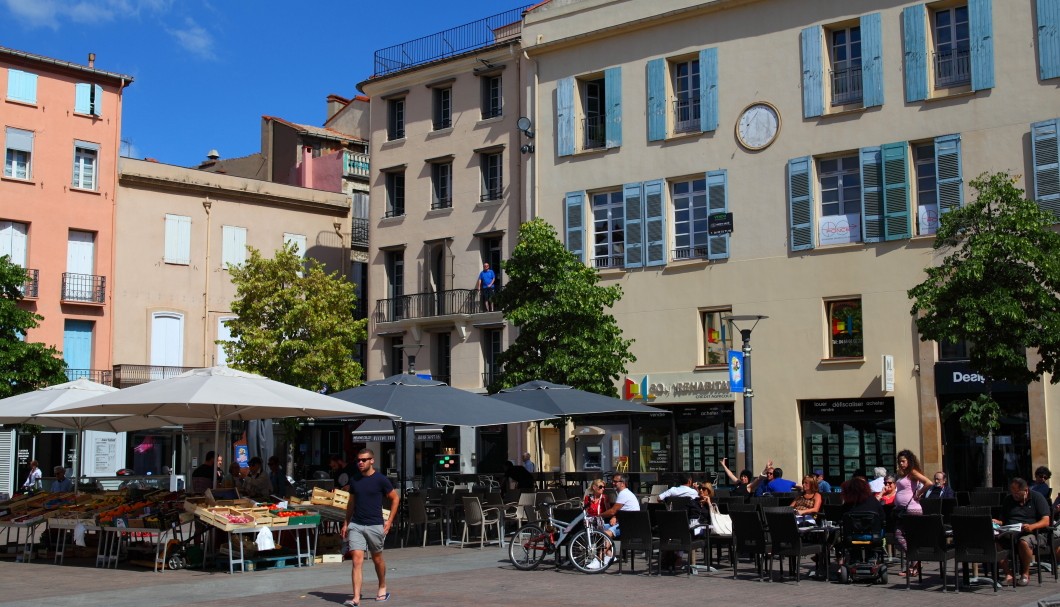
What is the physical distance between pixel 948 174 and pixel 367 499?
20.0 m

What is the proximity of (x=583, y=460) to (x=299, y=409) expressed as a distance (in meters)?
19.0

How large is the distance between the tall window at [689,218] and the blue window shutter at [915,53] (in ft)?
19.2

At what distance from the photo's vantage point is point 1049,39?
2786 cm

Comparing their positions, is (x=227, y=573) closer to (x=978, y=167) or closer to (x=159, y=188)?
(x=978, y=167)

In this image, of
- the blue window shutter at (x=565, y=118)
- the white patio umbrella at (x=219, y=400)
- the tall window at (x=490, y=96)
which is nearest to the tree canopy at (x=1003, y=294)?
the white patio umbrella at (x=219, y=400)

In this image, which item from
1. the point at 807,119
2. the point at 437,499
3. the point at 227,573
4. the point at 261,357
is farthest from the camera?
the point at 261,357

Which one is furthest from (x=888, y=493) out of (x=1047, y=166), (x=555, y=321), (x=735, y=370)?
(x=1047, y=166)

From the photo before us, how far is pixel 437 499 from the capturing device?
21094 millimetres

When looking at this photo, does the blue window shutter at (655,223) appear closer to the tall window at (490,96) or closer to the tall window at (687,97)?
the tall window at (687,97)

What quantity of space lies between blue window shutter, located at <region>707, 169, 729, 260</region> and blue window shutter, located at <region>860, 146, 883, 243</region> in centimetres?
375

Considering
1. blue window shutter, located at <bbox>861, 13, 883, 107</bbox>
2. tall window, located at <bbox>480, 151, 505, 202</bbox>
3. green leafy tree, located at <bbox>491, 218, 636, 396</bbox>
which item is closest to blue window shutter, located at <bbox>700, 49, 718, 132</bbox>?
blue window shutter, located at <bbox>861, 13, 883, 107</bbox>

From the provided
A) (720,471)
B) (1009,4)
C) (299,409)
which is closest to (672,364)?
(720,471)

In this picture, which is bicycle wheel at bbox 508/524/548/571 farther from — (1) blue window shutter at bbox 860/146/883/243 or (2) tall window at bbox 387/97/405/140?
(2) tall window at bbox 387/97/405/140

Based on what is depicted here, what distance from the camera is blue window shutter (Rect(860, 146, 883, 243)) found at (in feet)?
98.1
